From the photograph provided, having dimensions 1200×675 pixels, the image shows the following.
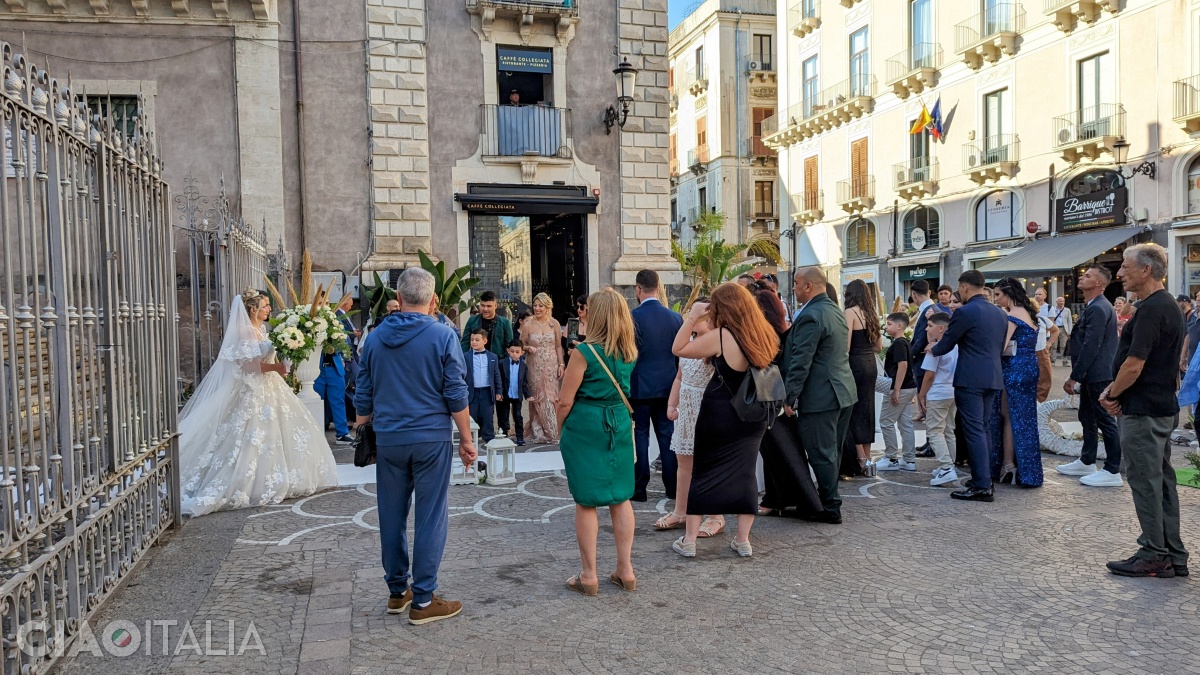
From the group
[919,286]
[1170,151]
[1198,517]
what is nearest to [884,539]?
[1198,517]

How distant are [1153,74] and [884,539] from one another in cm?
2038

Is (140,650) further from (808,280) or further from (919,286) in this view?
(919,286)

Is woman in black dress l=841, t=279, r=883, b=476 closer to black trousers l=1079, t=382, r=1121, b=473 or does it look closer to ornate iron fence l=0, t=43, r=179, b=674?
black trousers l=1079, t=382, r=1121, b=473

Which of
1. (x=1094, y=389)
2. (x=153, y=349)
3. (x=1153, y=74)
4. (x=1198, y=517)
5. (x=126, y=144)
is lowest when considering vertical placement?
(x=1198, y=517)

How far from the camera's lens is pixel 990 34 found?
25.4m

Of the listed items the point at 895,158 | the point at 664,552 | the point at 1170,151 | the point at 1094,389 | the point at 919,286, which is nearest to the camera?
the point at 664,552

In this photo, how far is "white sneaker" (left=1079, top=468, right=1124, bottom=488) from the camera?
7.24m

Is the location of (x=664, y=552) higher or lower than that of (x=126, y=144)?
lower

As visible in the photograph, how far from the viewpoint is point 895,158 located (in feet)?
99.2

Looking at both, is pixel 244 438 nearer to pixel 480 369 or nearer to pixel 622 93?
pixel 480 369

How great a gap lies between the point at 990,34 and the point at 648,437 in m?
23.8

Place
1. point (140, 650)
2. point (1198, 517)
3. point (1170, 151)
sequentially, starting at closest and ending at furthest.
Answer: point (140, 650), point (1198, 517), point (1170, 151)

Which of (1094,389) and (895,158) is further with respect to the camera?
(895,158)

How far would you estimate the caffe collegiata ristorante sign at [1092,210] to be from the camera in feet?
71.9
